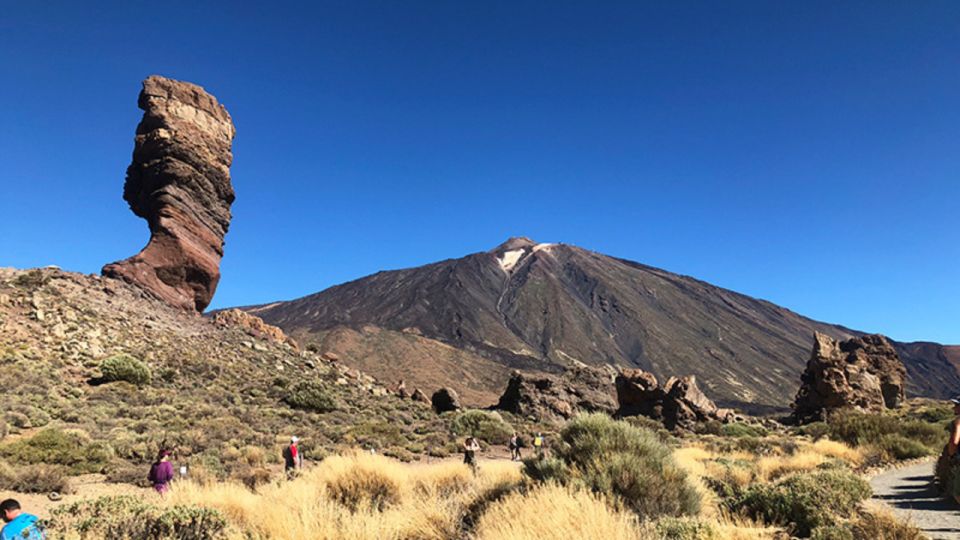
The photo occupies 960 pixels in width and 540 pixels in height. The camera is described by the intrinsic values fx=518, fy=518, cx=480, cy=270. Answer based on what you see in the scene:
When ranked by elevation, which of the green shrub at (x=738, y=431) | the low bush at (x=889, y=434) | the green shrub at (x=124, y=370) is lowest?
the green shrub at (x=738, y=431)

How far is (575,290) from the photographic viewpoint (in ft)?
548

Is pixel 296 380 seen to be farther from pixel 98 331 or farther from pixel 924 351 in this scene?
pixel 924 351

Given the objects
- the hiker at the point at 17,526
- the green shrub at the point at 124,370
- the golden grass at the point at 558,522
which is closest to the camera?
the golden grass at the point at 558,522

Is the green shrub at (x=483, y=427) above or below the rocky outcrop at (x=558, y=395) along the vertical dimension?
below

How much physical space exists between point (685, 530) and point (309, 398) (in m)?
23.5

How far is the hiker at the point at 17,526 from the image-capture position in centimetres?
492

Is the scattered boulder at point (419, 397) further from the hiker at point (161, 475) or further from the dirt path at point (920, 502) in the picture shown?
the dirt path at point (920, 502)

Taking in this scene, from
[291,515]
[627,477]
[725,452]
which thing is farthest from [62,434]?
[725,452]

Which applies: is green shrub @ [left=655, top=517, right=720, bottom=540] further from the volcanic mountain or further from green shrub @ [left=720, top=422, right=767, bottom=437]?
the volcanic mountain

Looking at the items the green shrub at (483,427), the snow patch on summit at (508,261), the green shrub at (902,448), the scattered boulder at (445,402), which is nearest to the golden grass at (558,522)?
the green shrub at (902,448)

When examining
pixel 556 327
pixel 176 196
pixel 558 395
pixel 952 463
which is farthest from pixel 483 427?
pixel 556 327

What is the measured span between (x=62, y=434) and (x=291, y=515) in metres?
12.1

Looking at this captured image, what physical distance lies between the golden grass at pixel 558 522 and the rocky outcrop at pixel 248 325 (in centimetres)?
3355

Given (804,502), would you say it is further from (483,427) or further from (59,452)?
(483,427)
